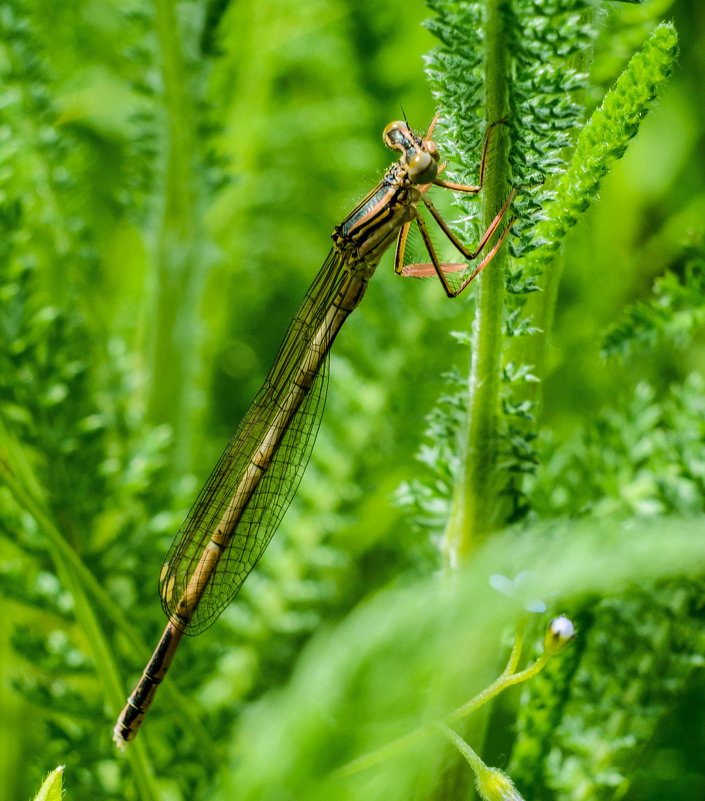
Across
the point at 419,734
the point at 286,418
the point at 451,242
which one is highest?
the point at 451,242

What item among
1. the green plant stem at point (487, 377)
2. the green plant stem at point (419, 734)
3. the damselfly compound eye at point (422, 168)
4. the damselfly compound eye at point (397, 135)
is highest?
the damselfly compound eye at point (397, 135)

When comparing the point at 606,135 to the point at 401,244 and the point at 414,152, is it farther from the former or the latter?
the point at 401,244

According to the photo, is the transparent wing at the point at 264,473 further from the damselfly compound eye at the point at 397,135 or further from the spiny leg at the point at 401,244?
the damselfly compound eye at the point at 397,135

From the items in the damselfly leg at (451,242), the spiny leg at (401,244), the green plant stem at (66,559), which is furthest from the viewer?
the spiny leg at (401,244)

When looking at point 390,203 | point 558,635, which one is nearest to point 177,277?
point 390,203

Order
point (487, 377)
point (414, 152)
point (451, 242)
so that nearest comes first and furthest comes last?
point (487, 377) < point (451, 242) < point (414, 152)

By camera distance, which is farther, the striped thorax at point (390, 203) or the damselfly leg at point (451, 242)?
the striped thorax at point (390, 203)

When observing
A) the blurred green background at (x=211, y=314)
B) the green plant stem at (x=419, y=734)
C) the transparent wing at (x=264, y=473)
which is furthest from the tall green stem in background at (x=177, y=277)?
the green plant stem at (x=419, y=734)

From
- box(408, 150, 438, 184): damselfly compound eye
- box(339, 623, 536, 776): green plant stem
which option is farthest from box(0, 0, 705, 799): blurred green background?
box(339, 623, 536, 776): green plant stem
